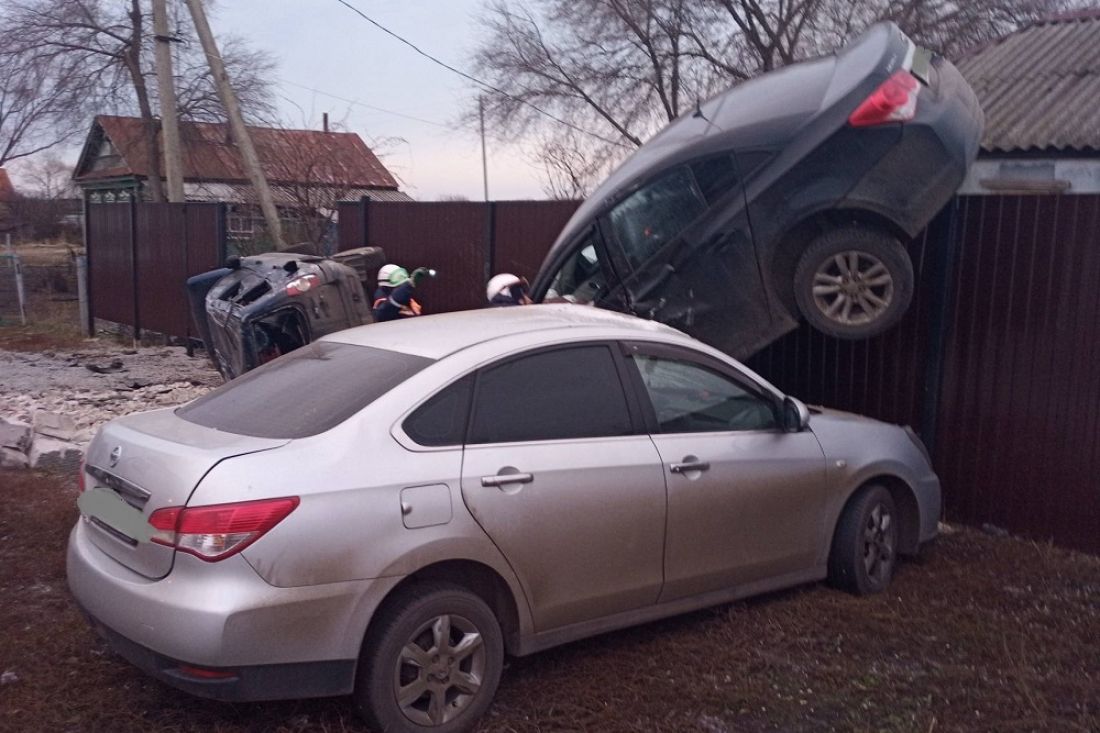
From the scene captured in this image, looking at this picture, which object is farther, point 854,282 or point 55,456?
point 55,456

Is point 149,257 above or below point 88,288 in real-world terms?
above

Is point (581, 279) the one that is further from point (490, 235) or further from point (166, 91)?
point (166, 91)

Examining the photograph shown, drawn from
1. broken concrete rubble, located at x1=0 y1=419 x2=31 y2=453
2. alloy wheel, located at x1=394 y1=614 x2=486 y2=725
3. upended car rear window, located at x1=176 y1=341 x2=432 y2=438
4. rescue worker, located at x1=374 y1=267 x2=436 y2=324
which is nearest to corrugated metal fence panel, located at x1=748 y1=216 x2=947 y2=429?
rescue worker, located at x1=374 y1=267 x2=436 y2=324

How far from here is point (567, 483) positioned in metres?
4.23

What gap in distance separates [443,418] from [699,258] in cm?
310

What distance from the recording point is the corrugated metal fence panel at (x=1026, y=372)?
629cm

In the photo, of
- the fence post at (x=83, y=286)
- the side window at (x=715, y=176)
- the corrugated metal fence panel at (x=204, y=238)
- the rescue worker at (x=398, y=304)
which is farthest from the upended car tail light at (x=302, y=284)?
the fence post at (x=83, y=286)

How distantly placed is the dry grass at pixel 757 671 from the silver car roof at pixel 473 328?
4.68 ft

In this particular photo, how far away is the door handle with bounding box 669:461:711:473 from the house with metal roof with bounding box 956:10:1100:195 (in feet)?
27.2

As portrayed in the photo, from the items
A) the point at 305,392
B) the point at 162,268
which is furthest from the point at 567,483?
the point at 162,268

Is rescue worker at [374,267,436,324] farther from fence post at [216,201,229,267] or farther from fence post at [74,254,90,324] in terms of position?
fence post at [74,254,90,324]

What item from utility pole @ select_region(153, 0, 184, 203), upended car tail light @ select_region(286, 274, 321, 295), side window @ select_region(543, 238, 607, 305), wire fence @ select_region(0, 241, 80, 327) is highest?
utility pole @ select_region(153, 0, 184, 203)

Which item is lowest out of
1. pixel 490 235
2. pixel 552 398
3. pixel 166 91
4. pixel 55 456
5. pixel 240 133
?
pixel 55 456

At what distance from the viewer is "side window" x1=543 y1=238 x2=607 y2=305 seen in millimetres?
7207
